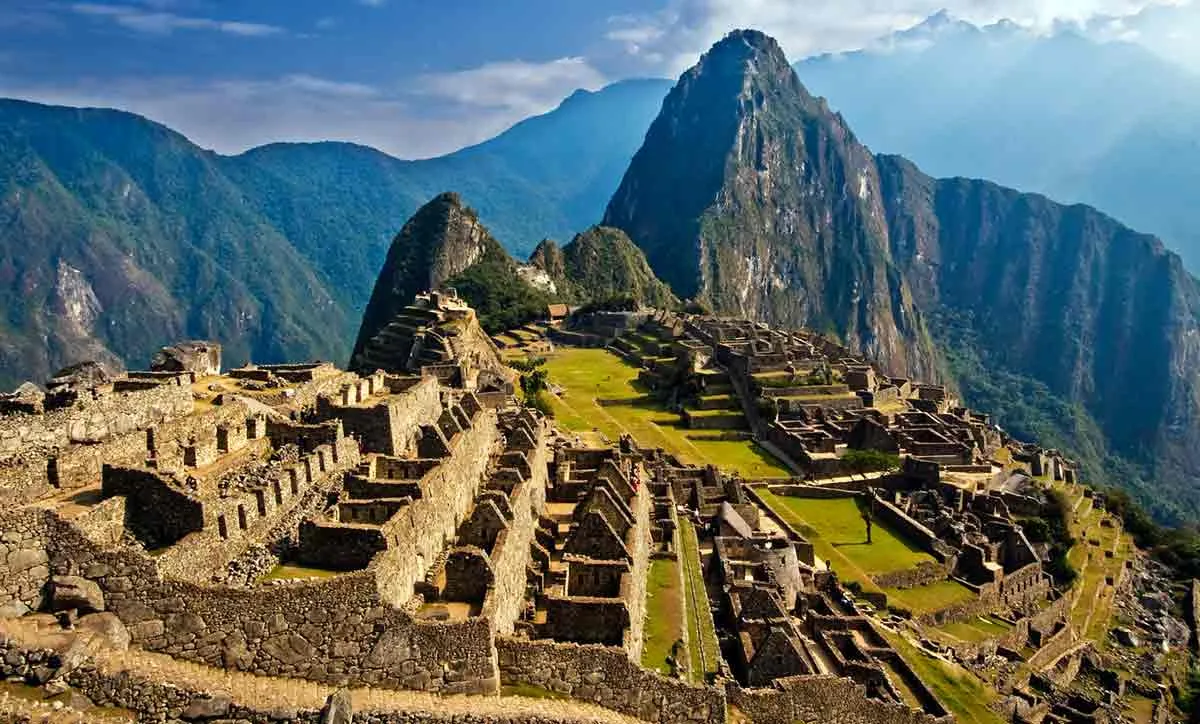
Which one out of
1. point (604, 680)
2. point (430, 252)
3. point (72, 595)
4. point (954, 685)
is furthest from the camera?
point (430, 252)

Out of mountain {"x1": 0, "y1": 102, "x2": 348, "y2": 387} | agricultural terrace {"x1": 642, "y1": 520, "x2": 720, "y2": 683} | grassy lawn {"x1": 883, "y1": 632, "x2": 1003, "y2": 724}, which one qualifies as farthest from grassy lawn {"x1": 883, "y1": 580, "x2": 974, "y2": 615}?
mountain {"x1": 0, "y1": 102, "x2": 348, "y2": 387}

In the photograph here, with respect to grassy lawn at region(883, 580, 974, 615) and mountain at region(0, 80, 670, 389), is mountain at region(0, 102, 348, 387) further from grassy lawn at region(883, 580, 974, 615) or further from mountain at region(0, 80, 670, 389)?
grassy lawn at region(883, 580, 974, 615)

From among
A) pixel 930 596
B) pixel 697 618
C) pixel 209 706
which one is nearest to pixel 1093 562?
pixel 930 596

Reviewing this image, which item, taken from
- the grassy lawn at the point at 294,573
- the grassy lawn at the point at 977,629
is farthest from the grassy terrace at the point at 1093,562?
the grassy lawn at the point at 294,573

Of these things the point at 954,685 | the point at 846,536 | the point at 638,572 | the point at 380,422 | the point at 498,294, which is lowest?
the point at 954,685

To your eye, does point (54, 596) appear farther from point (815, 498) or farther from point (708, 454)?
point (708, 454)

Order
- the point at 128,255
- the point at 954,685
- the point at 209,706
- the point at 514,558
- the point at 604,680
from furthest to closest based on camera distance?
the point at 128,255, the point at 954,685, the point at 514,558, the point at 604,680, the point at 209,706

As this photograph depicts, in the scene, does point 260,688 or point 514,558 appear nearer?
point 260,688

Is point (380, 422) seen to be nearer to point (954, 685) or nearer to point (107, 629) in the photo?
point (107, 629)
